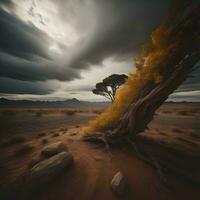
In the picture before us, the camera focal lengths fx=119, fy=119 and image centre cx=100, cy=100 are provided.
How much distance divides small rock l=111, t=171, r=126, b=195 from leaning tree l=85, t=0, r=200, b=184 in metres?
1.71

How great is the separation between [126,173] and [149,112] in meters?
3.36

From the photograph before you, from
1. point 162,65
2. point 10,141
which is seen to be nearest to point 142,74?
point 162,65

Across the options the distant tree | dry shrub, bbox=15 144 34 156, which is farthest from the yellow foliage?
the distant tree

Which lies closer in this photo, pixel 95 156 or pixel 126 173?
pixel 126 173

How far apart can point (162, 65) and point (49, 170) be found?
636cm

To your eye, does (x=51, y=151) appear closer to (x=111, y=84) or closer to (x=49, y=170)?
(x=49, y=170)

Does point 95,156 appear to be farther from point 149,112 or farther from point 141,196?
point 149,112

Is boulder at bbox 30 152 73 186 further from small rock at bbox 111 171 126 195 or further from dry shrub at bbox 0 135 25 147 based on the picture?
dry shrub at bbox 0 135 25 147

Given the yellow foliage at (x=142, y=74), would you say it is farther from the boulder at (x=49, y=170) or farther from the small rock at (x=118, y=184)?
the boulder at (x=49, y=170)

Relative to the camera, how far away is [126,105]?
7.29 m

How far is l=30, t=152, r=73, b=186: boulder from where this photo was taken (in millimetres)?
4207

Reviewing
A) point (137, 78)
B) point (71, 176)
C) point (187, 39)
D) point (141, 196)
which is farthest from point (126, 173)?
point (187, 39)

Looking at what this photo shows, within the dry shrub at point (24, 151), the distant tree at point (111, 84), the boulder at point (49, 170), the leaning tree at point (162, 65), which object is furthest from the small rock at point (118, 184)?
the distant tree at point (111, 84)

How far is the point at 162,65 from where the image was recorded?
17.8ft
